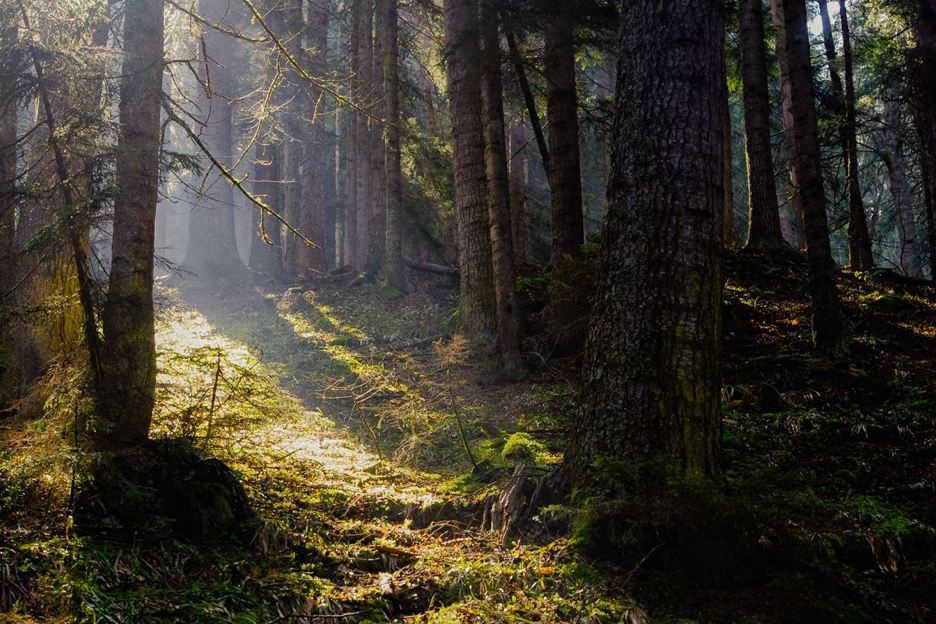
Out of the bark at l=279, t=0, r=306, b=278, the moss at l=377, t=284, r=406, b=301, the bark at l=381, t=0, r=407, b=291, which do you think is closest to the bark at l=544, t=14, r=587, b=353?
the bark at l=381, t=0, r=407, b=291

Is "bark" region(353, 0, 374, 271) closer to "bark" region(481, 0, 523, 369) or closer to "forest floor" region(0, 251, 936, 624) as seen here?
"bark" region(481, 0, 523, 369)

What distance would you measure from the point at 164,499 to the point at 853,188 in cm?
1284

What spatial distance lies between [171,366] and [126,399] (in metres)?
1.10

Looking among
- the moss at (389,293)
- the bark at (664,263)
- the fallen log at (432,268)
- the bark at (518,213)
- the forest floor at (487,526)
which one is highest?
the bark at (518,213)

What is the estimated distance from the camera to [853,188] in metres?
11.8

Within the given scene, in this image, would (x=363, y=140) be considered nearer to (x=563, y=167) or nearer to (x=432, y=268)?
(x=432, y=268)

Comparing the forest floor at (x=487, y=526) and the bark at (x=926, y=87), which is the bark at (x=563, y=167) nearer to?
the forest floor at (x=487, y=526)

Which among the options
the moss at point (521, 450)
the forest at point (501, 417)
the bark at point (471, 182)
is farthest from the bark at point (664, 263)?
the bark at point (471, 182)

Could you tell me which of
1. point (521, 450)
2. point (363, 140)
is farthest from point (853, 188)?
point (363, 140)

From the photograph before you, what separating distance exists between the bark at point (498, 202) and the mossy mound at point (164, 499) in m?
5.42

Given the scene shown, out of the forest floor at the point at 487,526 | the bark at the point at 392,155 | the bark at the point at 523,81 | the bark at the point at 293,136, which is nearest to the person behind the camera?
the forest floor at the point at 487,526

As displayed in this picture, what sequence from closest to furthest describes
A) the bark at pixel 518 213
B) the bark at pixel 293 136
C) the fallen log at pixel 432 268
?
the bark at pixel 518 213 < the fallen log at pixel 432 268 < the bark at pixel 293 136

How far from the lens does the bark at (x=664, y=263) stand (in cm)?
384

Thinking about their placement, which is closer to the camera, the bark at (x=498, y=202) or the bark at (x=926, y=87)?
the bark at (x=498, y=202)
